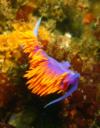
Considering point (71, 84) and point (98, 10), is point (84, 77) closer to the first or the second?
point (71, 84)

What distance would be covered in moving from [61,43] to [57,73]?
1.26 m

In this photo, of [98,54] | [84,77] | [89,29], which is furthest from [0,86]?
[89,29]

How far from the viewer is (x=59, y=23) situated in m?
5.09

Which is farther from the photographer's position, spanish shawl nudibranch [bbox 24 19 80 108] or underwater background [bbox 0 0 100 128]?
underwater background [bbox 0 0 100 128]

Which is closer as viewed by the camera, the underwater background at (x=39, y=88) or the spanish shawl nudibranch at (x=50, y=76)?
the spanish shawl nudibranch at (x=50, y=76)

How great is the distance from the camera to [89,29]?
17.0ft

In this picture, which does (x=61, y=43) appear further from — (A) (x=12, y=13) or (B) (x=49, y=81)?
(B) (x=49, y=81)

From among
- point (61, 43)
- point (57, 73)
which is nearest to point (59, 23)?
point (61, 43)

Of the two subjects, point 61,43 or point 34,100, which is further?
point 61,43

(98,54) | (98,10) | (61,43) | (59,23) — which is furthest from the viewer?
(98,10)

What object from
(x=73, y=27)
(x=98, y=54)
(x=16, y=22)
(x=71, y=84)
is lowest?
(x=98, y=54)

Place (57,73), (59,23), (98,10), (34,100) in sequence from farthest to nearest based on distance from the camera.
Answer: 1. (98,10)
2. (59,23)
3. (34,100)
4. (57,73)

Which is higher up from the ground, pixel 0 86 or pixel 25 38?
pixel 25 38

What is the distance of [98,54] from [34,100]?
58.8 inches
